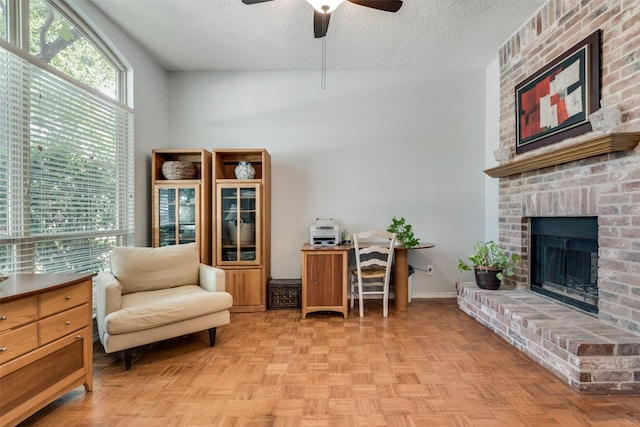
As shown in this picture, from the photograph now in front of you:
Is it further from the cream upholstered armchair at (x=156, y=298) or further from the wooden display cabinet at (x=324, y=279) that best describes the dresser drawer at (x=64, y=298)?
the wooden display cabinet at (x=324, y=279)

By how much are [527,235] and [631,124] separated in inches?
Answer: 53.4

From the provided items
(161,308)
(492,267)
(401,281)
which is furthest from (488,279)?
(161,308)

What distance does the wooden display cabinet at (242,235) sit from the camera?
3.35 meters

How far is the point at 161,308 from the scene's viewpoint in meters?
2.21

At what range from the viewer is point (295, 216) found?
3.81m

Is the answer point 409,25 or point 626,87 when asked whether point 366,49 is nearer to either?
point 409,25

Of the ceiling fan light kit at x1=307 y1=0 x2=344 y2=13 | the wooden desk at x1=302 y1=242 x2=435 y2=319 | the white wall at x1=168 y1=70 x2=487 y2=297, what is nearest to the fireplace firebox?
the white wall at x1=168 y1=70 x2=487 y2=297

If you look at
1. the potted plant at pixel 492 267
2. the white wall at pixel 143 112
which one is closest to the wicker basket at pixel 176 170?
the white wall at pixel 143 112

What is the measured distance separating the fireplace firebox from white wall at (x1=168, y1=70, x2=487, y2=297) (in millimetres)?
A: 867

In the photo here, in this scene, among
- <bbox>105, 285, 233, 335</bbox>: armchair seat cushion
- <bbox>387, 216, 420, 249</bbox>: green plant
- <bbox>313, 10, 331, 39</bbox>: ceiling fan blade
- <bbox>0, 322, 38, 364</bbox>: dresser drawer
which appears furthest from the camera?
<bbox>387, 216, 420, 249</bbox>: green plant

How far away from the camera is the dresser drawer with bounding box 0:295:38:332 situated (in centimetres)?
139

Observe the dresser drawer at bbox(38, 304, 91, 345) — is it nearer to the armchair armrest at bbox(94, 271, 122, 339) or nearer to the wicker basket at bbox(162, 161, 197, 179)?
the armchair armrest at bbox(94, 271, 122, 339)

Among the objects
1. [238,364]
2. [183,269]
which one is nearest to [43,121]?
[183,269]

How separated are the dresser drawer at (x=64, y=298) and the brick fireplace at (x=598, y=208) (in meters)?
2.99
